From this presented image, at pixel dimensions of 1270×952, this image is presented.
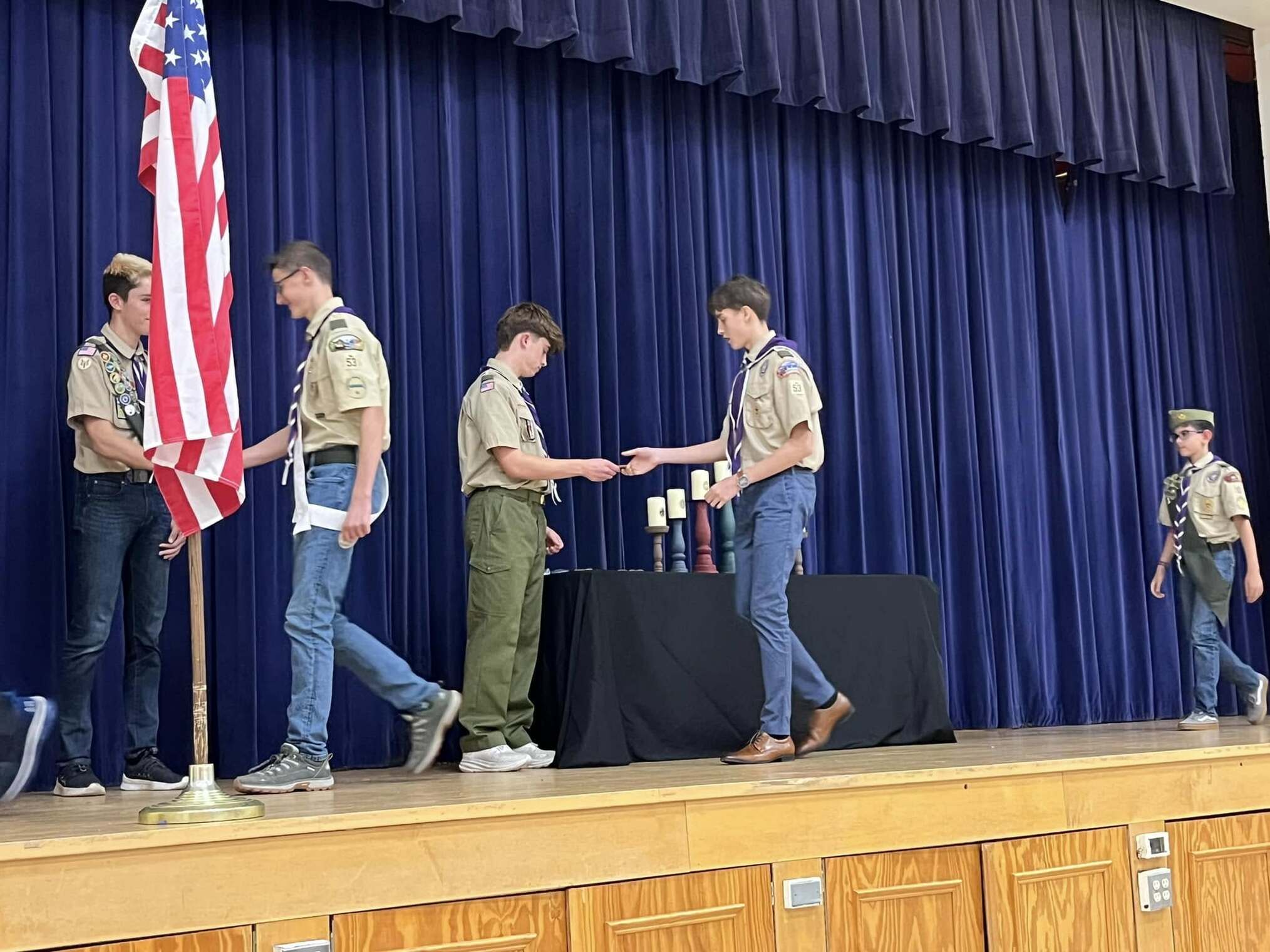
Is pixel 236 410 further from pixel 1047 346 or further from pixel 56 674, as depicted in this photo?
pixel 1047 346

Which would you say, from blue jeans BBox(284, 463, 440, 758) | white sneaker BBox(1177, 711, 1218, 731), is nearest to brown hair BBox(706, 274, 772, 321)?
blue jeans BBox(284, 463, 440, 758)

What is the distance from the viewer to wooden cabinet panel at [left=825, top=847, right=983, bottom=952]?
307cm

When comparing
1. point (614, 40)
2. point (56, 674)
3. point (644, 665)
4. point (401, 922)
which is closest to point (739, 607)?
point (644, 665)

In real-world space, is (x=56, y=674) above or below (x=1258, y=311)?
below

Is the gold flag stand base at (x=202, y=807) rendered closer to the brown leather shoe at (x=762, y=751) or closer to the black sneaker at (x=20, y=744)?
the black sneaker at (x=20, y=744)

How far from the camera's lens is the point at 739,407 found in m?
4.08

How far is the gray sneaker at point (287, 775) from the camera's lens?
330cm

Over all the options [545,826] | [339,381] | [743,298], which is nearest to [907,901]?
[545,826]

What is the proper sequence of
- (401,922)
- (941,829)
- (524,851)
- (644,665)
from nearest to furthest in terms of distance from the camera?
(401,922) < (524,851) < (941,829) < (644,665)

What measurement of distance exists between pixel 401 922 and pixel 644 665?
180cm

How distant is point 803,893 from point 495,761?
1.20 meters

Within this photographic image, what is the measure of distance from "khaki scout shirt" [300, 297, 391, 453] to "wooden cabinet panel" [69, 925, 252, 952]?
1431mm

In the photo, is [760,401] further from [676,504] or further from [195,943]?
[195,943]

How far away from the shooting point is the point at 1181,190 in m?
7.46
